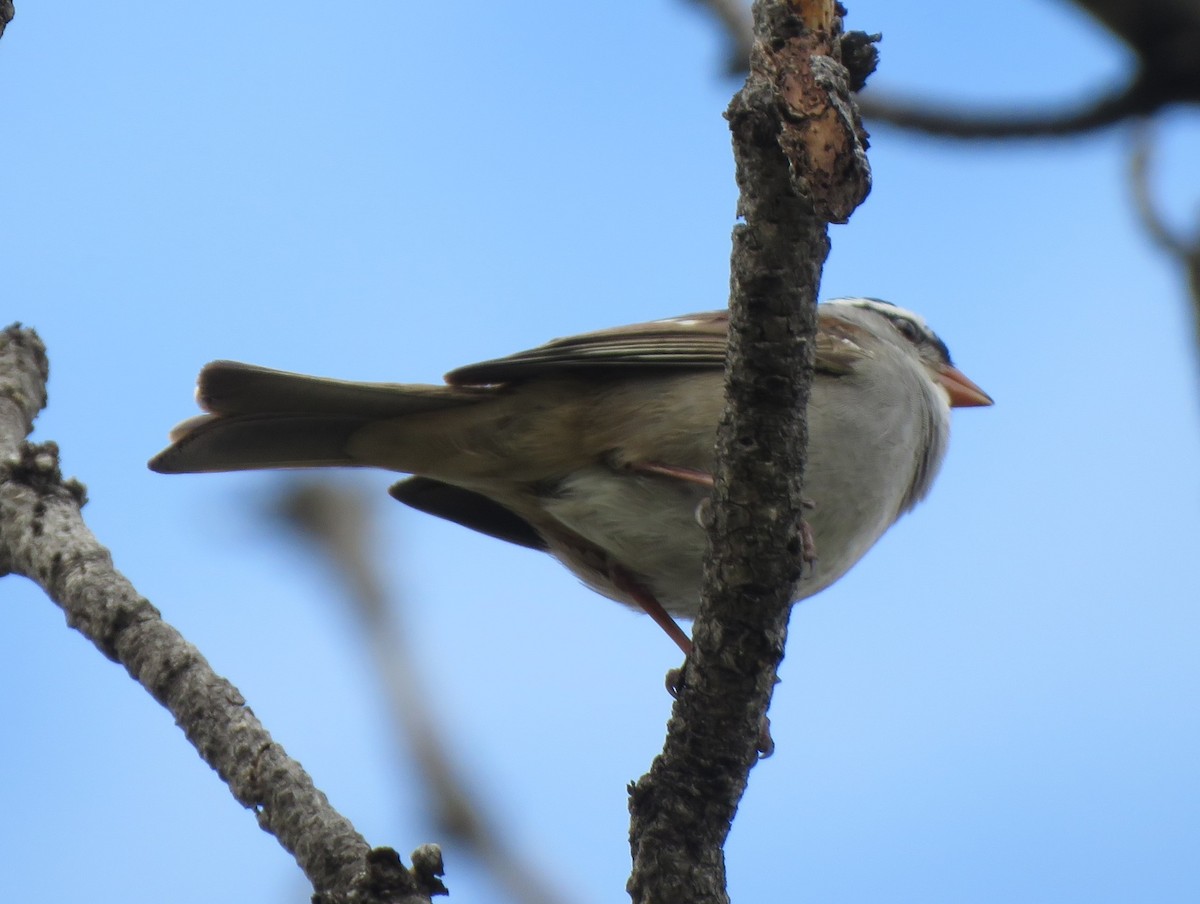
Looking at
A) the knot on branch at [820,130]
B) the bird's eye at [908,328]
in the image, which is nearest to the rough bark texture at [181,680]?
the knot on branch at [820,130]

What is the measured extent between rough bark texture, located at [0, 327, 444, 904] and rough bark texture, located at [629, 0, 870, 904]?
0.67 meters

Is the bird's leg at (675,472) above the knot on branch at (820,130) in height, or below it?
above

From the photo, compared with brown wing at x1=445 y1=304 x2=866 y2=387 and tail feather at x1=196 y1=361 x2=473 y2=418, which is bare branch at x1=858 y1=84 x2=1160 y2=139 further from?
tail feather at x1=196 y1=361 x2=473 y2=418

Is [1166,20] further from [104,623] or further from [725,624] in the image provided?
[104,623]

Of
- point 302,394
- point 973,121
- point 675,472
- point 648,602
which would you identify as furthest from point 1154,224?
point 302,394

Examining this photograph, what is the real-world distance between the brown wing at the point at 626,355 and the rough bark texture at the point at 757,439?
167 cm

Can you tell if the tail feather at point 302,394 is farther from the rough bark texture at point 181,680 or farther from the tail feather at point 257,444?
the rough bark texture at point 181,680

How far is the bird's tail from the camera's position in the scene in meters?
4.72

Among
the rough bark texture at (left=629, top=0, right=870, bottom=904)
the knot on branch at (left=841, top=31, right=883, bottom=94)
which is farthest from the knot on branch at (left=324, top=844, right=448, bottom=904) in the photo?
the knot on branch at (left=841, top=31, right=883, bottom=94)

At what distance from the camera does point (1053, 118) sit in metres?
4.58

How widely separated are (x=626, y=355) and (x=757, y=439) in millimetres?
1982

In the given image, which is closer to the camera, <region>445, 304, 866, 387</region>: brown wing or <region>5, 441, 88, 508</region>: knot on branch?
<region>5, 441, 88, 508</region>: knot on branch

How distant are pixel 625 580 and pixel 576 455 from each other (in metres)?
0.54

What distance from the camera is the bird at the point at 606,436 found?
15.4 ft
